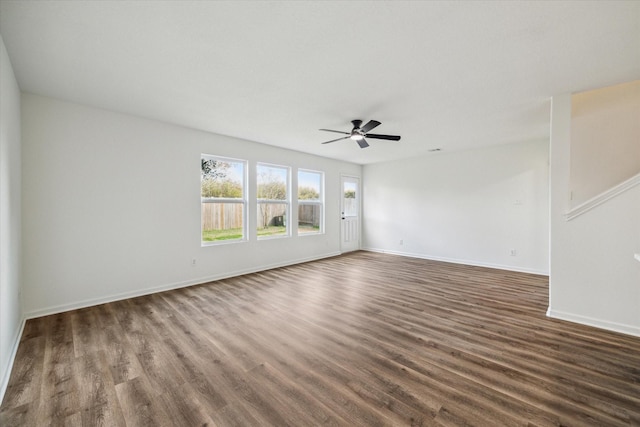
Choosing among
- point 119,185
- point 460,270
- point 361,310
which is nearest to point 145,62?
point 119,185

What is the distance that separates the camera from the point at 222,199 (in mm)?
4762

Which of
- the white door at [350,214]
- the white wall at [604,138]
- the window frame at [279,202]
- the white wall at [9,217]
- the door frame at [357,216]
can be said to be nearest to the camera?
the white wall at [9,217]

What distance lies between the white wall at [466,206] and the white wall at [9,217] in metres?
6.80

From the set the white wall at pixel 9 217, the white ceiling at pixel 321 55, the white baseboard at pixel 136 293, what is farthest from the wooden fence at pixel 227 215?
the white wall at pixel 9 217

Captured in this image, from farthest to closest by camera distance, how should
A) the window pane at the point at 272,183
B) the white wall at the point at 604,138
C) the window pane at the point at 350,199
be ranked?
the window pane at the point at 350,199 < the window pane at the point at 272,183 < the white wall at the point at 604,138

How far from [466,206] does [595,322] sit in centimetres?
343

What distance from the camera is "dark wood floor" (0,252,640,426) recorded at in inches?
63.7

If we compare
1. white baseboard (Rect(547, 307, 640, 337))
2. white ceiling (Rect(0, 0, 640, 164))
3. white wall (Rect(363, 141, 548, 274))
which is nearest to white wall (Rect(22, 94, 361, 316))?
white ceiling (Rect(0, 0, 640, 164))

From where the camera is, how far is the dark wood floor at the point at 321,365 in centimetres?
162

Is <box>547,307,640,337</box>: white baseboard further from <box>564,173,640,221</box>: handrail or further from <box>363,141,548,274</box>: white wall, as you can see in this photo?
<box>363,141,548,274</box>: white wall

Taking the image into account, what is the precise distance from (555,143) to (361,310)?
2.99 metres

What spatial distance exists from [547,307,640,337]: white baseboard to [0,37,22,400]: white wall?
5.03m

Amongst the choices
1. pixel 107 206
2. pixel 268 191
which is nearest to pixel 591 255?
pixel 268 191

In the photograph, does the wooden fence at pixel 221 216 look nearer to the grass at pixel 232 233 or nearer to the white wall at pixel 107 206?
the grass at pixel 232 233
